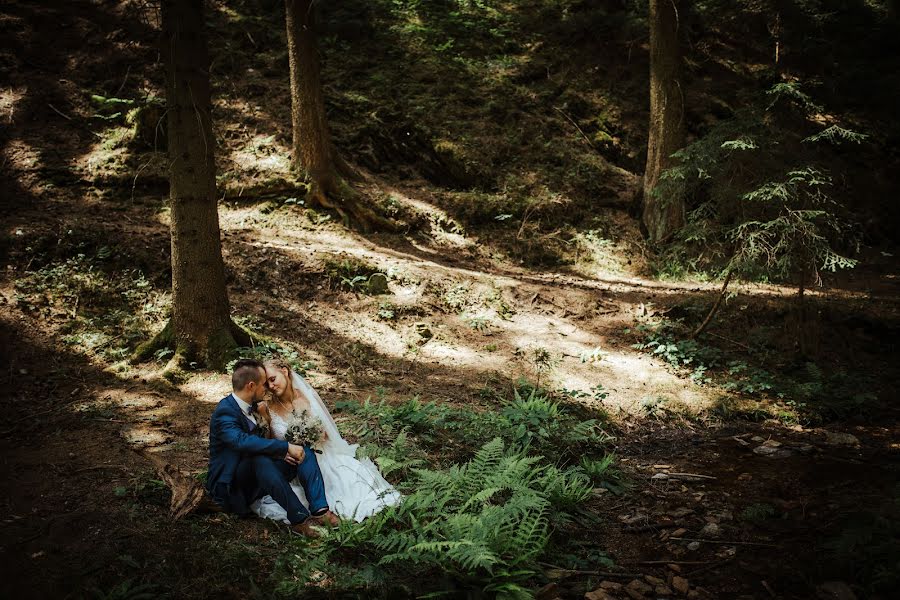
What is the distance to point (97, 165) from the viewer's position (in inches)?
468

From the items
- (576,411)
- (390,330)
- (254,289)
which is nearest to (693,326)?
(576,411)

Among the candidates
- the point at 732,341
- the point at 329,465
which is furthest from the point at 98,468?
the point at 732,341

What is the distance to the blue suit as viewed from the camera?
15.0ft

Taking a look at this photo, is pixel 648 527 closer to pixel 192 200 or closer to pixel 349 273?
pixel 192 200

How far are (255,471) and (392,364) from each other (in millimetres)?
4634

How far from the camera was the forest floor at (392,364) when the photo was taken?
4.12 metres

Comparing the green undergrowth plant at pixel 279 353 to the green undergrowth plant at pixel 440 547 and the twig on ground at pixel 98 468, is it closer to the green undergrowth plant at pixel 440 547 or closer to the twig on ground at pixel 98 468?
the twig on ground at pixel 98 468

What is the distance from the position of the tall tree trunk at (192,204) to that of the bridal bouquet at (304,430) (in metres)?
3.27

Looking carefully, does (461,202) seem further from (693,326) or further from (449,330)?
(693,326)

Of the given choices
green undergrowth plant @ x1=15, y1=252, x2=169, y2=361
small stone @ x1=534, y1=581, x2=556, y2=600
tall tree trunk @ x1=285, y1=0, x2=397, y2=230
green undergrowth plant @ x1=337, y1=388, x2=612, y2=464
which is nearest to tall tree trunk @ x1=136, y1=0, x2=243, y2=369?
green undergrowth plant @ x1=15, y1=252, x2=169, y2=361

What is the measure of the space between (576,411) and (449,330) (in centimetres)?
337

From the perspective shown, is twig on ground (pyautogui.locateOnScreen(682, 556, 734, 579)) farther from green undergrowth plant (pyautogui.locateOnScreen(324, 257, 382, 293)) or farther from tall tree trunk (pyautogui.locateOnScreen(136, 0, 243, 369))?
green undergrowth plant (pyautogui.locateOnScreen(324, 257, 382, 293))

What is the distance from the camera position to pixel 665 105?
45.6 feet

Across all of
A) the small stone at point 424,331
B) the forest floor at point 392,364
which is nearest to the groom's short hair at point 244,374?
the forest floor at point 392,364
